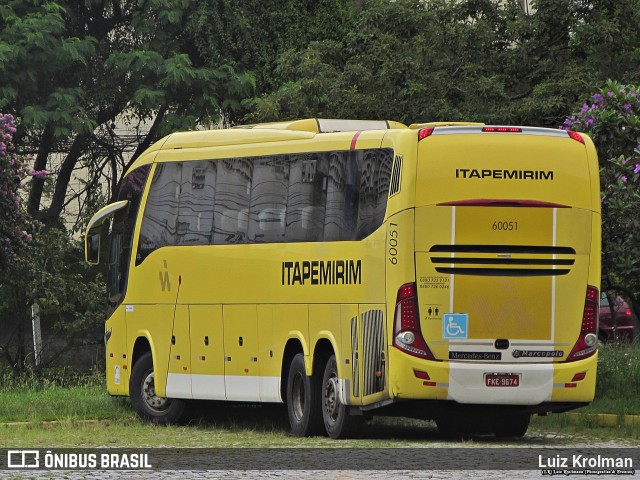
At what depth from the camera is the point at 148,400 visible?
20.2m

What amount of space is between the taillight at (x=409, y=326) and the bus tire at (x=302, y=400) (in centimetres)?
184

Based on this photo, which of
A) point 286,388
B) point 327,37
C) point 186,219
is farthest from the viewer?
point 327,37

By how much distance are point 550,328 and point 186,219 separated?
5.73 m

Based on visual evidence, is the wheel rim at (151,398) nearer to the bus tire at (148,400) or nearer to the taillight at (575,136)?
the bus tire at (148,400)

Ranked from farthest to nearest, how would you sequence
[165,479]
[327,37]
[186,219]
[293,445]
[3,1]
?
1. [327,37]
2. [3,1]
3. [186,219]
4. [293,445]
5. [165,479]

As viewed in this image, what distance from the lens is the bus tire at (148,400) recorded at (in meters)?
19.9

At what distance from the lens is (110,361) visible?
21250 millimetres

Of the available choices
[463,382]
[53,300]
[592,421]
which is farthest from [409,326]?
[53,300]

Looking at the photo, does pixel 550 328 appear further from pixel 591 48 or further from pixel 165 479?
pixel 591 48

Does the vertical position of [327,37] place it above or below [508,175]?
above

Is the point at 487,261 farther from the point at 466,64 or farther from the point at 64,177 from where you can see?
the point at 64,177

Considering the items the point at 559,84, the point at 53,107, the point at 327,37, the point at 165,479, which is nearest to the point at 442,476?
the point at 165,479

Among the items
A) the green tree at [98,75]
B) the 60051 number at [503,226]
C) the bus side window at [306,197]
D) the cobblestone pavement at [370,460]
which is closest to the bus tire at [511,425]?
the cobblestone pavement at [370,460]

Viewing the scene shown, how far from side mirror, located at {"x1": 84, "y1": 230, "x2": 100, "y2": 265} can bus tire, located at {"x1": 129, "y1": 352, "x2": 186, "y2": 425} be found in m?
1.83
